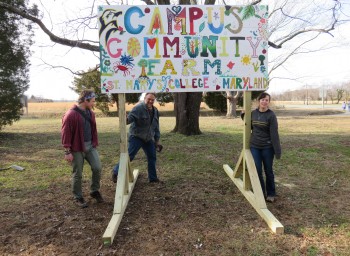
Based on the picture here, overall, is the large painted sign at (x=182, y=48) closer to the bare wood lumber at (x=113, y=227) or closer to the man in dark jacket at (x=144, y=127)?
the man in dark jacket at (x=144, y=127)

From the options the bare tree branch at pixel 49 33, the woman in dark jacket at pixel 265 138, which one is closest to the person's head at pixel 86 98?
the woman in dark jacket at pixel 265 138

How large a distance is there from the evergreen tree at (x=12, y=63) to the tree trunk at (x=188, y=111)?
747 centimetres

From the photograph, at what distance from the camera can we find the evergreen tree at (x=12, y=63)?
12513mm

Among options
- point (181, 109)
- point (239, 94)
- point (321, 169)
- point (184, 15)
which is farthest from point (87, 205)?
point (239, 94)

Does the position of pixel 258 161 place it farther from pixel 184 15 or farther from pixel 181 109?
pixel 181 109

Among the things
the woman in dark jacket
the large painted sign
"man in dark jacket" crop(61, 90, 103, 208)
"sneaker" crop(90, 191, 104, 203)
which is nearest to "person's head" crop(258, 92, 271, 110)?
the woman in dark jacket

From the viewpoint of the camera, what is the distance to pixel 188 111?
11109 millimetres

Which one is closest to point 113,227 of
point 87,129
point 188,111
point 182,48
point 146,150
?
point 87,129

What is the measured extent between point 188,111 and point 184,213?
7052 millimetres

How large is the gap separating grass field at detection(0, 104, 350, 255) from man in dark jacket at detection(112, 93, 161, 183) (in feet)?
2.40

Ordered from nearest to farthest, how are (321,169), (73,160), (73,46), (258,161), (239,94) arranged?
(73,160)
(258,161)
(321,169)
(73,46)
(239,94)

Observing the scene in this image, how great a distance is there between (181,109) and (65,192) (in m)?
6.55

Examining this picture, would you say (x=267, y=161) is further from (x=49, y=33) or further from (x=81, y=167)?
(x=49, y=33)

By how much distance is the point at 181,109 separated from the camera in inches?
440
